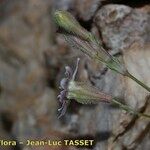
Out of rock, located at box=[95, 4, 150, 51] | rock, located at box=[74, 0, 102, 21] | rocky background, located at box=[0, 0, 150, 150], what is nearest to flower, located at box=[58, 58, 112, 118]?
rocky background, located at box=[0, 0, 150, 150]

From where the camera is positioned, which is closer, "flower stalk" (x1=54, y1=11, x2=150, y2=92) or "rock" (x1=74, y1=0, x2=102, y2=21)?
"flower stalk" (x1=54, y1=11, x2=150, y2=92)

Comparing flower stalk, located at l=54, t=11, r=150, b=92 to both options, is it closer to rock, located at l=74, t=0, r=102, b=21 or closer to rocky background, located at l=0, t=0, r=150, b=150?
rocky background, located at l=0, t=0, r=150, b=150

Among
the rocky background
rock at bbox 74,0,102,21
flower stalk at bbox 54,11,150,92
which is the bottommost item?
the rocky background

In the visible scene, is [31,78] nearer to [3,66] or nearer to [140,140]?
[3,66]

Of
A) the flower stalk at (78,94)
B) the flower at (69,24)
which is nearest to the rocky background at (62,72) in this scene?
the flower stalk at (78,94)

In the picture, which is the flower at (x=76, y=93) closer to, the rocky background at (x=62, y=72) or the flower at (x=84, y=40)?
the flower at (x=84, y=40)
